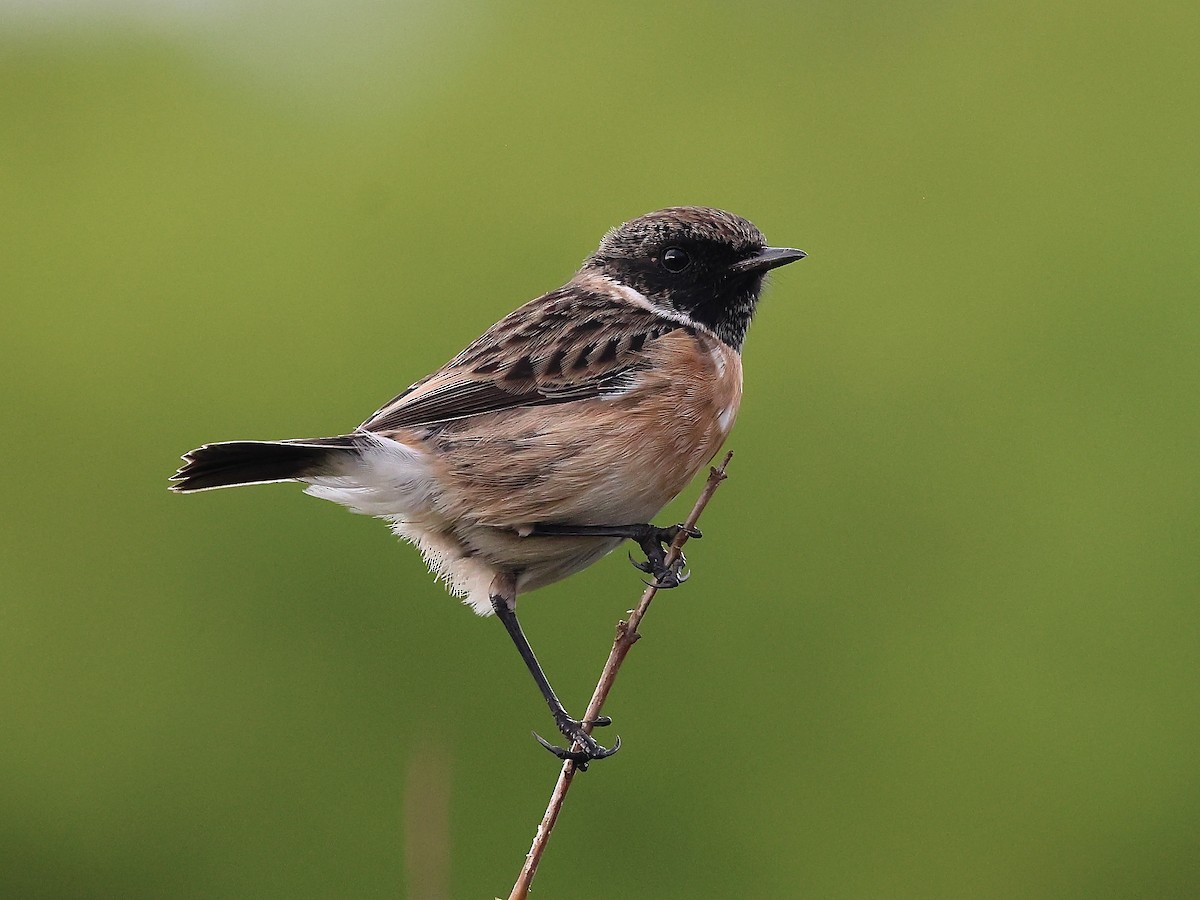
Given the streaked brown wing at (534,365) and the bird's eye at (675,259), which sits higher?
the bird's eye at (675,259)

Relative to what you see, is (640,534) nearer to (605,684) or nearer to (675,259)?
(605,684)

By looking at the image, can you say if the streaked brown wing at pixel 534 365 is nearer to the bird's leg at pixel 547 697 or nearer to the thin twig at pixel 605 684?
the bird's leg at pixel 547 697

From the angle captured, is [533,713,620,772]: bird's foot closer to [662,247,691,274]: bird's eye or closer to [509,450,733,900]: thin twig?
[509,450,733,900]: thin twig

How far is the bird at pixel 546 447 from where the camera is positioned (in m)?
3.71

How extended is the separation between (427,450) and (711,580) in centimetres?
281

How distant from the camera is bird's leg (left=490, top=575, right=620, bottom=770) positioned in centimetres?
367

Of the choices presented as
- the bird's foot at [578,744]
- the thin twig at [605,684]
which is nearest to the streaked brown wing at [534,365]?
the thin twig at [605,684]

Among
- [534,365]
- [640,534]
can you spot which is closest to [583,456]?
[640,534]

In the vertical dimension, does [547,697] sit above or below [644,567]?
below

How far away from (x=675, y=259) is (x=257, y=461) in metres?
1.63

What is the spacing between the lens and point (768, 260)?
415cm

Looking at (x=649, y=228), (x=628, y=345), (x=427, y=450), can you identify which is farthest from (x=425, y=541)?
(x=649, y=228)

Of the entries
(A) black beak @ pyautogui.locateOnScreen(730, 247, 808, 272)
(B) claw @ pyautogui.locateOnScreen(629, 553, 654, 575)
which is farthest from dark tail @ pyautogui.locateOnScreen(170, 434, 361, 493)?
(A) black beak @ pyautogui.locateOnScreen(730, 247, 808, 272)

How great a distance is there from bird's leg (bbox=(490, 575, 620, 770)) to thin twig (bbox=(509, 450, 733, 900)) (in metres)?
0.58
